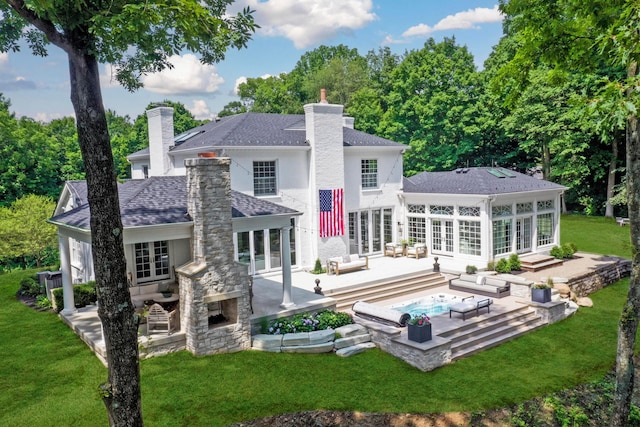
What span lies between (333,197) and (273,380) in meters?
11.5

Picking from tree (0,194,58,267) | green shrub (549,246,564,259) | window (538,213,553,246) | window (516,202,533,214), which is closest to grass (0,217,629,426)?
green shrub (549,246,564,259)

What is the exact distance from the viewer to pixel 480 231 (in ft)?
71.5

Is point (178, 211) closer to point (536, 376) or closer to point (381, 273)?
point (381, 273)

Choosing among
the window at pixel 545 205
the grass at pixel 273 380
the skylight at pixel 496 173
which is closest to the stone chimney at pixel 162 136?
the grass at pixel 273 380

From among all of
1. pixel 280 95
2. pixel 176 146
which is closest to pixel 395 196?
pixel 176 146

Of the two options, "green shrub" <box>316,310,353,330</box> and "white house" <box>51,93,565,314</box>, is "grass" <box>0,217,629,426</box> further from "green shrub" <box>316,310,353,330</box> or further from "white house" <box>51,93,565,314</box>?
"white house" <box>51,93,565,314</box>

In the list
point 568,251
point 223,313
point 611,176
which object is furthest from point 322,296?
point 611,176

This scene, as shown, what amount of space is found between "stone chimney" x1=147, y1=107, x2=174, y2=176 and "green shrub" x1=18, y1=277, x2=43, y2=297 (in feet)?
23.5

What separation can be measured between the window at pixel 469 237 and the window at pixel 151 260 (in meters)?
13.8

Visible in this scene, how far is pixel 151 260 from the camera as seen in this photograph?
54.4 feet

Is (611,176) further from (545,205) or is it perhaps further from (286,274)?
(286,274)

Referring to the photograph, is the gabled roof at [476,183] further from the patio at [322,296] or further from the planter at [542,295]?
the planter at [542,295]

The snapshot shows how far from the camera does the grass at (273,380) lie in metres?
10.1

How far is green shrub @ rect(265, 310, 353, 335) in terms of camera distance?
46.1 ft
